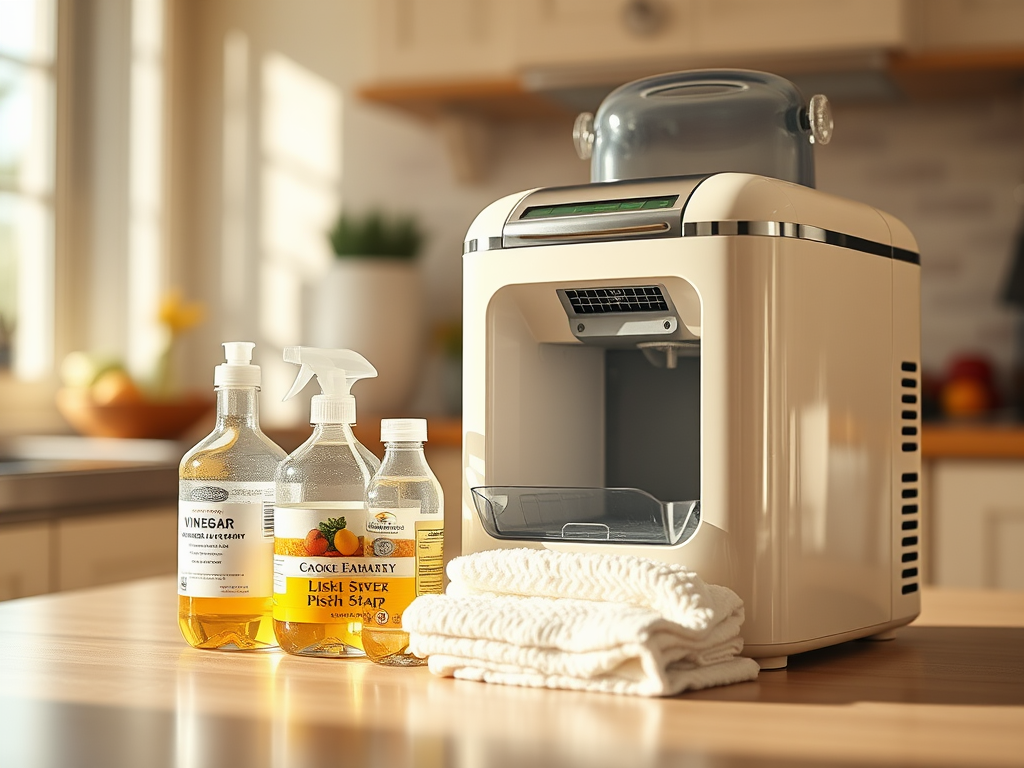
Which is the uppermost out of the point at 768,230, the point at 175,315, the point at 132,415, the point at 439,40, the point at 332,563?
the point at 439,40

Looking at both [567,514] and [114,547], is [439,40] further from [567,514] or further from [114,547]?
[567,514]

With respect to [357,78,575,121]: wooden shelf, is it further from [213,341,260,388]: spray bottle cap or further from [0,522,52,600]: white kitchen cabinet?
Result: [213,341,260,388]: spray bottle cap

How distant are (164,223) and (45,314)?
0.42m

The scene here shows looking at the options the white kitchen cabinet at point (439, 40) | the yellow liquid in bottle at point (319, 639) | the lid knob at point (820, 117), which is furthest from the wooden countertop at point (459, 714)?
the white kitchen cabinet at point (439, 40)

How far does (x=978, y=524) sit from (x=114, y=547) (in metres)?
1.46

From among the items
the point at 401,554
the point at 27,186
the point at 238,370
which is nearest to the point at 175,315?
the point at 27,186

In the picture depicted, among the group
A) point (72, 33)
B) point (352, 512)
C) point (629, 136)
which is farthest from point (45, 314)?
point (352, 512)

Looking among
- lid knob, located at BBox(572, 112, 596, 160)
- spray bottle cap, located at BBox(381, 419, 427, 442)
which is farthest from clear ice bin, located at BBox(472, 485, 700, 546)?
lid knob, located at BBox(572, 112, 596, 160)

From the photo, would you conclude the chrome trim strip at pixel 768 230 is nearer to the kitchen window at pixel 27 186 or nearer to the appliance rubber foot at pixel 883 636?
the appliance rubber foot at pixel 883 636

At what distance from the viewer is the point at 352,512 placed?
0.86 meters

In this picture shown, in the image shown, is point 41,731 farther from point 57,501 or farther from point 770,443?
point 57,501

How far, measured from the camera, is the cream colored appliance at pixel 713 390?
0.89m

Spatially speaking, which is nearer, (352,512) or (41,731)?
(41,731)

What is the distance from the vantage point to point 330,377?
906 millimetres
